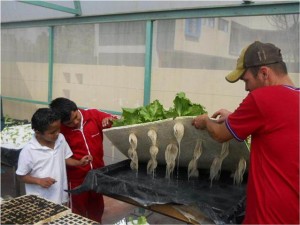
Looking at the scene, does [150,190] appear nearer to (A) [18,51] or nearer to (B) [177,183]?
(B) [177,183]

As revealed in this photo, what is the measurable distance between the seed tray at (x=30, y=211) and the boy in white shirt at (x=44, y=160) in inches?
15.1

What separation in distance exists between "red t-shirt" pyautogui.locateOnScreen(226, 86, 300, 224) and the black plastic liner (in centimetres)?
30

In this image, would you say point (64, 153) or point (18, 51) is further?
point (18, 51)

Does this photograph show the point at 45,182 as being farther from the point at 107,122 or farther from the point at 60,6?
the point at 60,6

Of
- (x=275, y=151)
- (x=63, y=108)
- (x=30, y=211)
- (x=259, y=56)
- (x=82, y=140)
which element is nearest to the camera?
(x=275, y=151)

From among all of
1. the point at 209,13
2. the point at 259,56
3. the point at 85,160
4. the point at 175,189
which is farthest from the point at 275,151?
the point at 209,13

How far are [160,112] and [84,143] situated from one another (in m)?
0.88

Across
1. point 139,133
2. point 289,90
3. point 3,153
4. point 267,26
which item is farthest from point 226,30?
point 3,153

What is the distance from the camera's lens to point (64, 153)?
9.14 ft

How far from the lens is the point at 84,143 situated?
299 centimetres

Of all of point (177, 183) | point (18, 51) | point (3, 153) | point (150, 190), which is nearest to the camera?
point (150, 190)

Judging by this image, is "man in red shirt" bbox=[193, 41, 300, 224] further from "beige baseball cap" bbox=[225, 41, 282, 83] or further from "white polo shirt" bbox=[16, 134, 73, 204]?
"white polo shirt" bbox=[16, 134, 73, 204]

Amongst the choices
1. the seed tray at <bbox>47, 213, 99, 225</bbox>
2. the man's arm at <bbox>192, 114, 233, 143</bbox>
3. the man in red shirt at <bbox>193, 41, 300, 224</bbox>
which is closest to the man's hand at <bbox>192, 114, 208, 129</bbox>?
the man's arm at <bbox>192, 114, 233, 143</bbox>

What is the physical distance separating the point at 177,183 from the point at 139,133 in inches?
19.7
